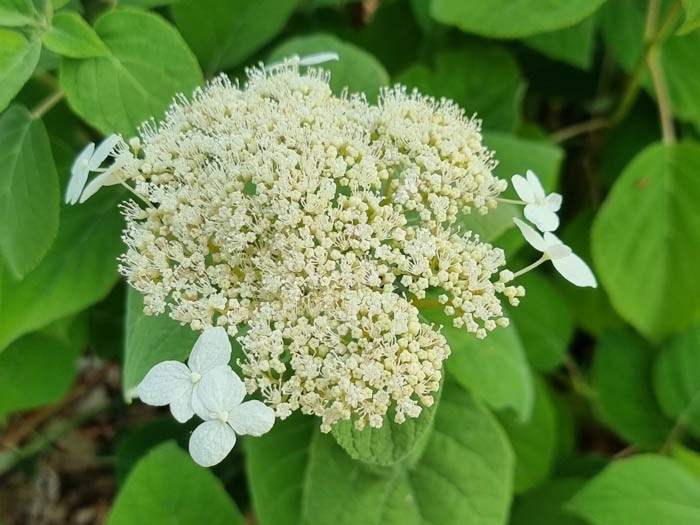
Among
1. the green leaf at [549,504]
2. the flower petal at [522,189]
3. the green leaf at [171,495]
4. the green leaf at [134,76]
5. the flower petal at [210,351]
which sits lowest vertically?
the green leaf at [549,504]

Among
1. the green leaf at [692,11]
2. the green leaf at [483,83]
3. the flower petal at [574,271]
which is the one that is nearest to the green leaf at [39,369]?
the green leaf at [483,83]

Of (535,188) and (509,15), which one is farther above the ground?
(509,15)

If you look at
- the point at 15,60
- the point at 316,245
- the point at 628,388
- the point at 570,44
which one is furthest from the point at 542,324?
the point at 15,60

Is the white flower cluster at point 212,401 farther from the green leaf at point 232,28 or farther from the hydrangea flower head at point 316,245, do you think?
the green leaf at point 232,28

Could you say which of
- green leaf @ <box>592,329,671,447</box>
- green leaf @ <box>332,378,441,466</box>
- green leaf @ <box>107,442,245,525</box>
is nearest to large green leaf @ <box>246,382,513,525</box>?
green leaf @ <box>107,442,245,525</box>

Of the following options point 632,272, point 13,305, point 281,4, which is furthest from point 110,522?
point 632,272

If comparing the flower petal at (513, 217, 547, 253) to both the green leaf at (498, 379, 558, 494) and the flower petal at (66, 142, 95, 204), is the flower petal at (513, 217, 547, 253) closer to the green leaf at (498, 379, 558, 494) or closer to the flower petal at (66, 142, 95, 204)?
the flower petal at (66, 142, 95, 204)

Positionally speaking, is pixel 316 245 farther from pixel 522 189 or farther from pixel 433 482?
pixel 433 482
